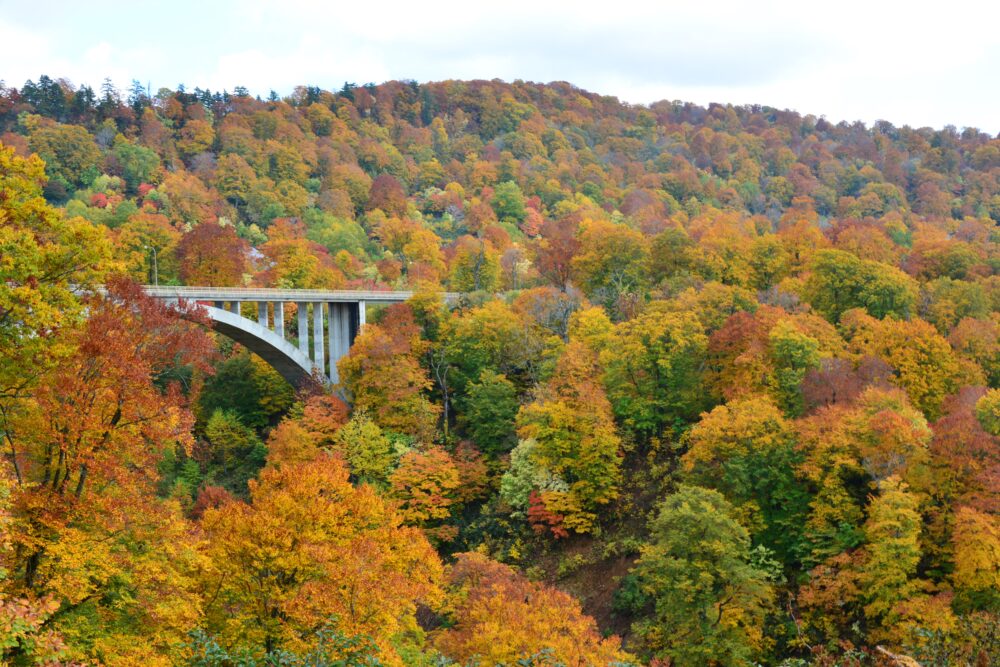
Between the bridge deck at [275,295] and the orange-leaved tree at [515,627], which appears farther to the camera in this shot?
the bridge deck at [275,295]

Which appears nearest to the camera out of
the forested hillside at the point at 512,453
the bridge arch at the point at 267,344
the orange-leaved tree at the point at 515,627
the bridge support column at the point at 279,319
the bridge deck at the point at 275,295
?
the forested hillside at the point at 512,453

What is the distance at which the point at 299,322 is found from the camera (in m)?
47.2

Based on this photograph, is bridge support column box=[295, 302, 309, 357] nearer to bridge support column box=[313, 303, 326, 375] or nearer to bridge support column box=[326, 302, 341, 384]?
bridge support column box=[313, 303, 326, 375]

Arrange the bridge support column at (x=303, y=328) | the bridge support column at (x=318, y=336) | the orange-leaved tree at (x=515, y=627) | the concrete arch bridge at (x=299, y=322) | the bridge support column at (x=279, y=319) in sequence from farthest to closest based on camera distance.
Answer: the bridge support column at (x=303, y=328) < the bridge support column at (x=318, y=336) < the bridge support column at (x=279, y=319) < the concrete arch bridge at (x=299, y=322) < the orange-leaved tree at (x=515, y=627)

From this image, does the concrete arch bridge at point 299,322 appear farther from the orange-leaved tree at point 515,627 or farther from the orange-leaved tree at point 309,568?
the orange-leaved tree at point 515,627

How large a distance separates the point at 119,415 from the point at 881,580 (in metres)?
19.2

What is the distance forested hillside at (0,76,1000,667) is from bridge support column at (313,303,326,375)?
6.15 feet

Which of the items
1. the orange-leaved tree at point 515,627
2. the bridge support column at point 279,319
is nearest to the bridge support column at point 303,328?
the bridge support column at point 279,319

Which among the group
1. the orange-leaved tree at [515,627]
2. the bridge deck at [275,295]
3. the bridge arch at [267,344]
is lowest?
the orange-leaved tree at [515,627]

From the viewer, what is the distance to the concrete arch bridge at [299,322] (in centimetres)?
3997

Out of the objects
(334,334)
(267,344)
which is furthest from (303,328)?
(267,344)

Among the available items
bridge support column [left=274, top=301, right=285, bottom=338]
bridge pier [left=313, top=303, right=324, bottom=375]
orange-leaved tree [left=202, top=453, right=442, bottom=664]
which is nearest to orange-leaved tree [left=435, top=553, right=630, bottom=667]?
orange-leaved tree [left=202, top=453, right=442, bottom=664]

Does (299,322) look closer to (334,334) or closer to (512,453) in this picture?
(334,334)

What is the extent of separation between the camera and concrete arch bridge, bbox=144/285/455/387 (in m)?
40.0
